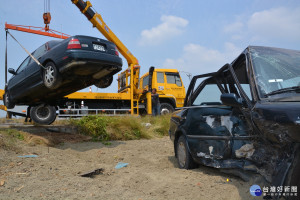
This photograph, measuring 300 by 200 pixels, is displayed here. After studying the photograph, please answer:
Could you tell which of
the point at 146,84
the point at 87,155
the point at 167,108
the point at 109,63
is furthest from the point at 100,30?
the point at 87,155

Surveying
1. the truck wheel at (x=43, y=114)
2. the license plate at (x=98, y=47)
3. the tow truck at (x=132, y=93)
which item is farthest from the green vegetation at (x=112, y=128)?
the tow truck at (x=132, y=93)

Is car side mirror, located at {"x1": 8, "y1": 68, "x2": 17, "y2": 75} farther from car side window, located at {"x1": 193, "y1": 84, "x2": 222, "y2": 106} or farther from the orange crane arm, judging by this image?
car side window, located at {"x1": 193, "y1": 84, "x2": 222, "y2": 106}

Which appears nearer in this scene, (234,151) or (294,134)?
(294,134)

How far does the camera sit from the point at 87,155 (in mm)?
5871

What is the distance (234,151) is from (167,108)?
10.3 metres

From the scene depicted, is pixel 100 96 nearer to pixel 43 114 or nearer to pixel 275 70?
pixel 43 114

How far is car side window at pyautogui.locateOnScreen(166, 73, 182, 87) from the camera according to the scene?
43.0ft

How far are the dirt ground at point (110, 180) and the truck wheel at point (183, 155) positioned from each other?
128 mm

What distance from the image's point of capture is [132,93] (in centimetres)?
1305

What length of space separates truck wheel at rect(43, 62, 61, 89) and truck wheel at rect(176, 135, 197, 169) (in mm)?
3291

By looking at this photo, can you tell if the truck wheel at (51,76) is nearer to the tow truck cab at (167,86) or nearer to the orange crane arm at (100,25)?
the orange crane arm at (100,25)

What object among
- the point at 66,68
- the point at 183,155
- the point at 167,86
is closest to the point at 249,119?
the point at 183,155

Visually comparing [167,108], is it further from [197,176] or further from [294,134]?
[294,134]

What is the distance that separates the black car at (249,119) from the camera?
2.10 m
